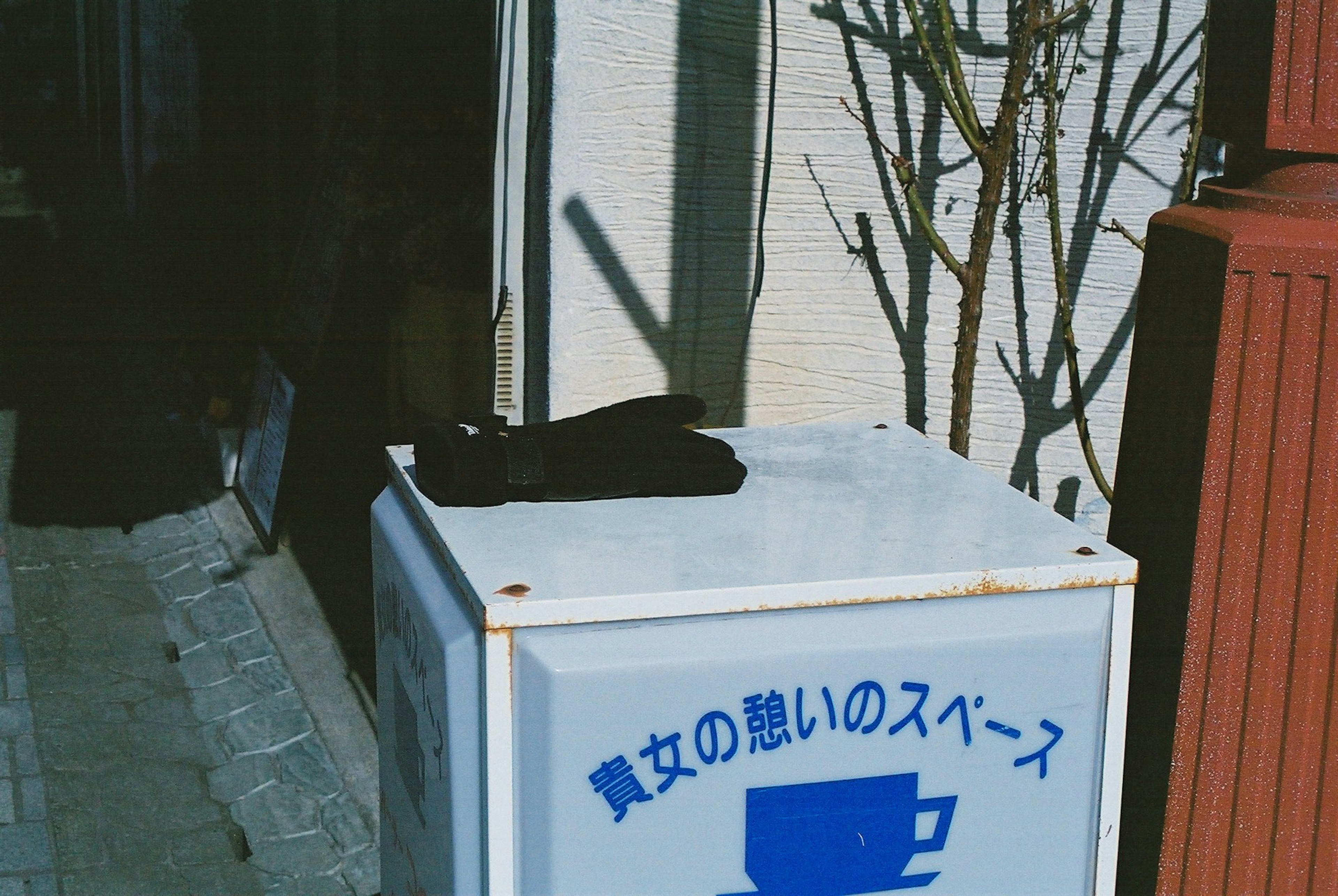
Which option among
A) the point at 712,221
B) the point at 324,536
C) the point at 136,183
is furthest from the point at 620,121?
the point at 136,183

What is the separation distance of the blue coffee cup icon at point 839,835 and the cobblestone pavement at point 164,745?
A: 8.66ft

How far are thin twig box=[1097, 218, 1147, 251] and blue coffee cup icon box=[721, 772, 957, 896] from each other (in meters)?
2.48

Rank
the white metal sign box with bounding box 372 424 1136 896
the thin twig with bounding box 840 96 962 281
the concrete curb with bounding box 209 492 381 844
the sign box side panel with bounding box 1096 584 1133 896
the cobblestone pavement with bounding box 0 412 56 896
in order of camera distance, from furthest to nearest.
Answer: the concrete curb with bounding box 209 492 381 844, the cobblestone pavement with bounding box 0 412 56 896, the thin twig with bounding box 840 96 962 281, the sign box side panel with bounding box 1096 584 1133 896, the white metal sign box with bounding box 372 424 1136 896

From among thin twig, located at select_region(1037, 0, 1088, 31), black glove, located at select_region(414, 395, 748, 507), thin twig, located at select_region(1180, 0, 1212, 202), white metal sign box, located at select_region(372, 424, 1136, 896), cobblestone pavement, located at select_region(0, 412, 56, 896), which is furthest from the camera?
cobblestone pavement, located at select_region(0, 412, 56, 896)

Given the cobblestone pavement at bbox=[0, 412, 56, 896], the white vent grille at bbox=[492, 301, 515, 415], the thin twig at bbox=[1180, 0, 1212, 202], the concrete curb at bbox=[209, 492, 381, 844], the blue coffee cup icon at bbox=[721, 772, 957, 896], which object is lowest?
the cobblestone pavement at bbox=[0, 412, 56, 896]

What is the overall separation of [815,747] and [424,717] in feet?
1.45

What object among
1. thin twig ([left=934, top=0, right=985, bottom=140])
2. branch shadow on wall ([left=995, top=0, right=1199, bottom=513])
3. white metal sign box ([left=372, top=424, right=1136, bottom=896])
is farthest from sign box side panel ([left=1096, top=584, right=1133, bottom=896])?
branch shadow on wall ([left=995, top=0, right=1199, bottom=513])

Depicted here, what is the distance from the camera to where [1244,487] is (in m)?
1.62

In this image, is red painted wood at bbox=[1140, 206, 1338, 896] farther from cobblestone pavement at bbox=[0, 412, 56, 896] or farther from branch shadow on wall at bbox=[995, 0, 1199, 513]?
cobblestone pavement at bbox=[0, 412, 56, 896]

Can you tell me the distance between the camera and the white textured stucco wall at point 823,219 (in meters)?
3.61

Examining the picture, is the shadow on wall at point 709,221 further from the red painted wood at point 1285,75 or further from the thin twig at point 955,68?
the red painted wood at point 1285,75

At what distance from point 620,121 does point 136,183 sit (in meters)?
10.4

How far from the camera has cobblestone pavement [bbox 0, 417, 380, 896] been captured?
4082mm

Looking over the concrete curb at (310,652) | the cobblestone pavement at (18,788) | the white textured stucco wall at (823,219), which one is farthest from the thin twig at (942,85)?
the cobblestone pavement at (18,788)
